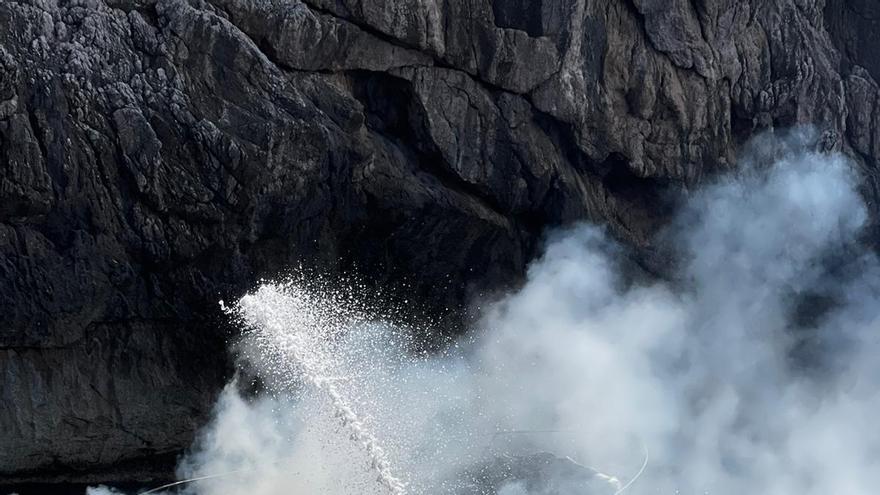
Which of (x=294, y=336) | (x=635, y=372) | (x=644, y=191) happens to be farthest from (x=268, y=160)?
(x=644, y=191)

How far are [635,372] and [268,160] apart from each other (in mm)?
8161

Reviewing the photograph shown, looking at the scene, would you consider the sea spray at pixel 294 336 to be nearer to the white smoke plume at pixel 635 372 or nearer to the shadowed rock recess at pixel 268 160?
the white smoke plume at pixel 635 372

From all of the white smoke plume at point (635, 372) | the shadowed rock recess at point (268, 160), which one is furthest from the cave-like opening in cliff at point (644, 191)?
the white smoke plume at point (635, 372)

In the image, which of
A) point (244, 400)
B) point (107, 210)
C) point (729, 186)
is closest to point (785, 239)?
point (729, 186)

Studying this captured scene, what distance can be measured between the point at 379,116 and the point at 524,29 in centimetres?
324

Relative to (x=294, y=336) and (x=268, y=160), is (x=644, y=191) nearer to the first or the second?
(x=294, y=336)

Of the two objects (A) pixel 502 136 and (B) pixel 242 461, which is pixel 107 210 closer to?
(B) pixel 242 461

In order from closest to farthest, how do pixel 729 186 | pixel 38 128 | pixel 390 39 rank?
pixel 38 128 < pixel 390 39 < pixel 729 186

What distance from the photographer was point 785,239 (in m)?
32.5

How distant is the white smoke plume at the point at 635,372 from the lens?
24688 millimetres

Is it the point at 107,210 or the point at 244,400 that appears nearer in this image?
the point at 107,210

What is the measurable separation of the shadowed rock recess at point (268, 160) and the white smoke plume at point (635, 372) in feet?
2.71

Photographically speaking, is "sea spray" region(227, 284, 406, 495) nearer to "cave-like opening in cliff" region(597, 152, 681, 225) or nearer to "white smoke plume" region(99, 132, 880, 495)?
"white smoke plume" region(99, 132, 880, 495)

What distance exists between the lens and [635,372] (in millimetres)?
28344
